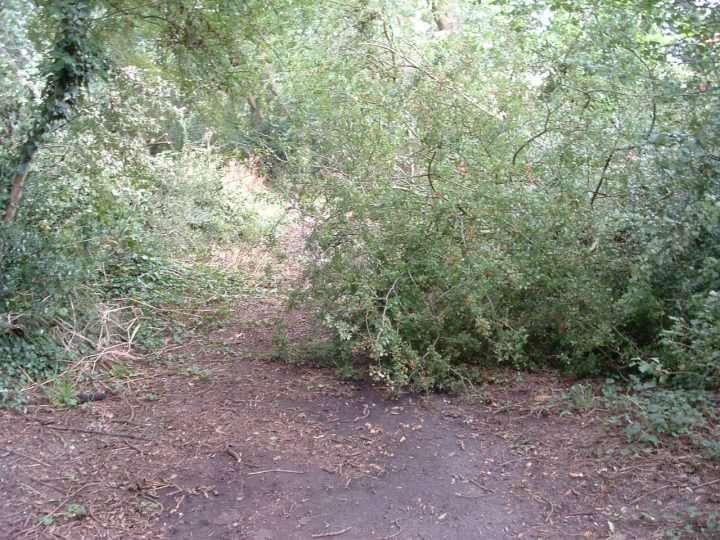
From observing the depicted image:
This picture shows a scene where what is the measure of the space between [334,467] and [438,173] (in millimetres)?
2715

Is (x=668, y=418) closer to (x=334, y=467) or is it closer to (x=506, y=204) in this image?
(x=506, y=204)

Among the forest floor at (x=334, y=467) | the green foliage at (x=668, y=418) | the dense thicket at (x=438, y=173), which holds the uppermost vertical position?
the dense thicket at (x=438, y=173)

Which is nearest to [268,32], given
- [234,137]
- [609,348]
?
[234,137]

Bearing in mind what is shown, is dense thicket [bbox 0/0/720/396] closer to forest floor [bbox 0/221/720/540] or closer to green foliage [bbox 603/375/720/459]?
green foliage [bbox 603/375/720/459]

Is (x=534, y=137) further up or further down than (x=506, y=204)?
further up

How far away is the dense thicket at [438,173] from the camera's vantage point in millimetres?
5348

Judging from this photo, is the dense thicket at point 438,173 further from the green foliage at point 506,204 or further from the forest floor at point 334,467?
the forest floor at point 334,467

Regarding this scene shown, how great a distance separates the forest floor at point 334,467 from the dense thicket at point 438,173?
0.55 meters

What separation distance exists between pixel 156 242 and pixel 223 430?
492 centimetres

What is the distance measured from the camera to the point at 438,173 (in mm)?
6074

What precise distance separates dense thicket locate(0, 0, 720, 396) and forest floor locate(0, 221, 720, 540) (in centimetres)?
55

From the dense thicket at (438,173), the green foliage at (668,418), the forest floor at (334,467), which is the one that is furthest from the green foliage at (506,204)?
the forest floor at (334,467)

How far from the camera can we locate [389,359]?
19.9ft

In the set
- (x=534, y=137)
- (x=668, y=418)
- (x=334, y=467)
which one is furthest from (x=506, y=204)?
(x=334, y=467)
